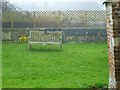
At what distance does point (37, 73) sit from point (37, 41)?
18.9 feet

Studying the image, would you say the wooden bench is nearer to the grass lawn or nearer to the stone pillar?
the grass lawn

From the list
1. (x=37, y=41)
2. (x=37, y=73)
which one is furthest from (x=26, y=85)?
(x=37, y=41)

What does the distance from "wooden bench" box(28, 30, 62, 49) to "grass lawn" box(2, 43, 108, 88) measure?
33cm

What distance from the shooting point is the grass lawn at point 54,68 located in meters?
8.60

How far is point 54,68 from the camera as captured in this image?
1066 cm

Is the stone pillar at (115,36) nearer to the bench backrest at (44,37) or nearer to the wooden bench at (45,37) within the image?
the wooden bench at (45,37)

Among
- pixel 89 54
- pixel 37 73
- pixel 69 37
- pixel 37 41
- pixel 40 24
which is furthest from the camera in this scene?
pixel 40 24

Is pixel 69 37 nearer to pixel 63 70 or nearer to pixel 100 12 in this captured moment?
pixel 100 12

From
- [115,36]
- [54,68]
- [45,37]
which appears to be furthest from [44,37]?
[115,36]

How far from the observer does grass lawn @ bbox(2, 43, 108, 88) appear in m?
8.60

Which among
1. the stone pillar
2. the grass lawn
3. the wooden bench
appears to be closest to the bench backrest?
the wooden bench

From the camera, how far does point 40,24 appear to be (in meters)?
20.8

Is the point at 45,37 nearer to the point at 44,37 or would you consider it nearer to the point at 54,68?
the point at 44,37

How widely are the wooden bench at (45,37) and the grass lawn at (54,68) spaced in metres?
0.33
